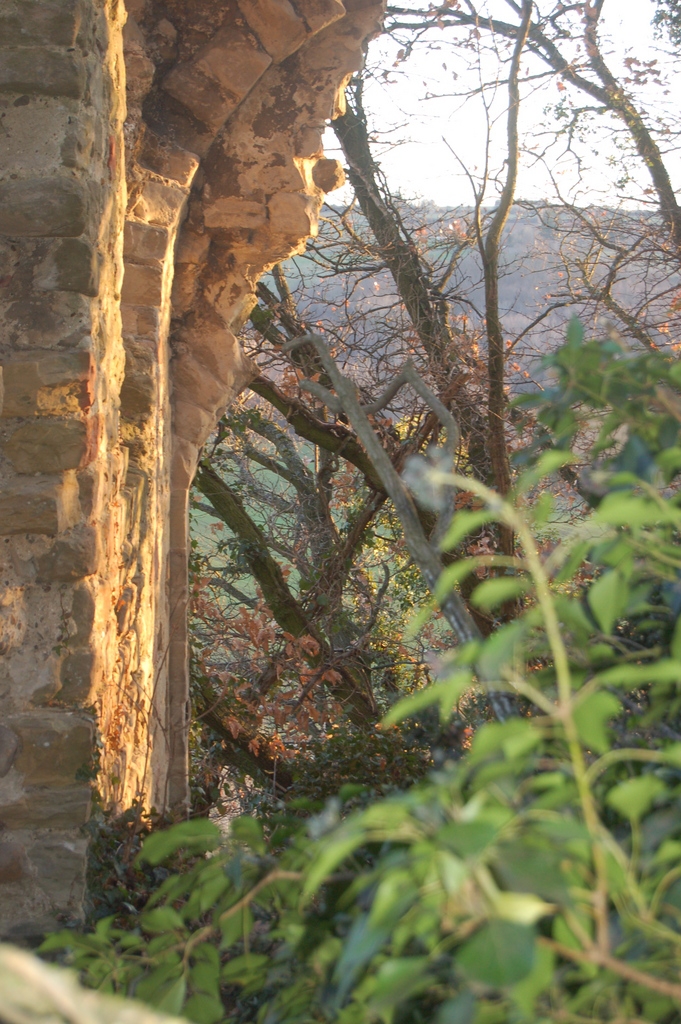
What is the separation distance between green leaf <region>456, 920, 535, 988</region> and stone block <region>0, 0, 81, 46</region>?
7.44 ft

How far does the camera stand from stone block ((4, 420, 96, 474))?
215 centimetres

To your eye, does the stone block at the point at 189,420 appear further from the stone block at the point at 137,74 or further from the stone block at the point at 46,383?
the stone block at the point at 46,383

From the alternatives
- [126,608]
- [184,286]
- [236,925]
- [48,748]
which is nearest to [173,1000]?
[236,925]

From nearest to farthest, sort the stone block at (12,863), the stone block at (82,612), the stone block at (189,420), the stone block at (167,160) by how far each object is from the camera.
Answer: the stone block at (12,863), the stone block at (82,612), the stone block at (167,160), the stone block at (189,420)

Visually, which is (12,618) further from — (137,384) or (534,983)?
(534,983)

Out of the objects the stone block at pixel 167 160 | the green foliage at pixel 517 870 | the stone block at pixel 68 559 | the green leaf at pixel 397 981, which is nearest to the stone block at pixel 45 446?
the stone block at pixel 68 559

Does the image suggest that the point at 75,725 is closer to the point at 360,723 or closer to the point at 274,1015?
the point at 274,1015

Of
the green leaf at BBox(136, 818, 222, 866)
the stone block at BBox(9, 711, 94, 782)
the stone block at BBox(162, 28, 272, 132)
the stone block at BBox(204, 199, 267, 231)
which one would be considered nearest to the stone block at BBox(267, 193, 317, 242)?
the stone block at BBox(204, 199, 267, 231)

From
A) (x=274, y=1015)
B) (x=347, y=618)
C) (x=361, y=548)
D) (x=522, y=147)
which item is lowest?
(x=274, y=1015)

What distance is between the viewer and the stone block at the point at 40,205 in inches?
85.6

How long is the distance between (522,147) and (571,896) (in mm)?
6130

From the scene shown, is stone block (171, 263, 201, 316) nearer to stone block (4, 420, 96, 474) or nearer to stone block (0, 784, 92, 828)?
stone block (4, 420, 96, 474)

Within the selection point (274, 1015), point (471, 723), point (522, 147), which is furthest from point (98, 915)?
point (522, 147)

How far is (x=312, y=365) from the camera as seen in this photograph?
6.00 metres
